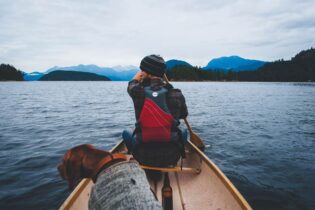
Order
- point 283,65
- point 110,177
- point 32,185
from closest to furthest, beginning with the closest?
point 110,177 < point 32,185 < point 283,65

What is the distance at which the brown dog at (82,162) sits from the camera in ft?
8.05

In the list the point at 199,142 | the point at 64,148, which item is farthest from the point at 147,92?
the point at 64,148

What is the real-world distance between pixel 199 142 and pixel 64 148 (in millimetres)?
6122

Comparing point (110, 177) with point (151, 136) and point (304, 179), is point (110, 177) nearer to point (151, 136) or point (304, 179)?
point (151, 136)

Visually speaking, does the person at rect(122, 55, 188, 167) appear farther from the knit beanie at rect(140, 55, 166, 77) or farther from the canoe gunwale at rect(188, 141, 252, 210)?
the canoe gunwale at rect(188, 141, 252, 210)

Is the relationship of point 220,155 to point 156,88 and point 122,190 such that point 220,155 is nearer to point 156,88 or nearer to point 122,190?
point 156,88

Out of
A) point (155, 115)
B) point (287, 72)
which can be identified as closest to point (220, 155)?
point (155, 115)

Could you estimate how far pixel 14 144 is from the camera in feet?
37.9

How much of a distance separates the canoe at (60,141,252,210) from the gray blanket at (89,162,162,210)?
1.94 metres

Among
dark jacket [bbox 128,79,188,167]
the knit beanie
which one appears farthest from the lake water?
the knit beanie

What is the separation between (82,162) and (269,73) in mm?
196168

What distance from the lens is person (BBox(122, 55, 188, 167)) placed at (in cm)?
448

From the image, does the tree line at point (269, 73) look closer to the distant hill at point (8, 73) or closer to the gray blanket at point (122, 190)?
the distant hill at point (8, 73)

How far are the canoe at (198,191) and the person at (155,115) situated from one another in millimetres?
433
